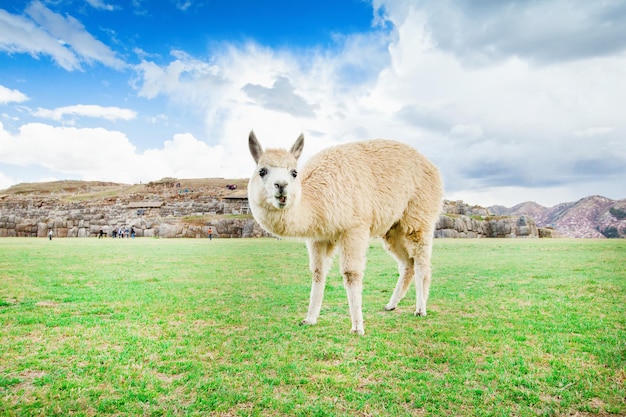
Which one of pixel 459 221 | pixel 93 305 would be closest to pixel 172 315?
pixel 93 305

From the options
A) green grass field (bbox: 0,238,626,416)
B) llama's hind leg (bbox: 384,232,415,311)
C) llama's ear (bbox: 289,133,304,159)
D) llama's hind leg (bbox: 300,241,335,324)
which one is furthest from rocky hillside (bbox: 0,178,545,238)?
llama's ear (bbox: 289,133,304,159)

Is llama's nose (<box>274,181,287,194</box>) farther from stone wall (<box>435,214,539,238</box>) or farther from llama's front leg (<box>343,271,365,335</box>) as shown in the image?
stone wall (<box>435,214,539,238</box>)

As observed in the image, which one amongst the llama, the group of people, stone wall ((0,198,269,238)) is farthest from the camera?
the group of people

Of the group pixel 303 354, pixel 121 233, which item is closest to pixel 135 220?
pixel 121 233

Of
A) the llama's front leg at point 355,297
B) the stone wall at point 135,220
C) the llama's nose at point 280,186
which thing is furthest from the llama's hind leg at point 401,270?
the stone wall at point 135,220

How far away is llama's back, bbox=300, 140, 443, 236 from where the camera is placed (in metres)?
5.59

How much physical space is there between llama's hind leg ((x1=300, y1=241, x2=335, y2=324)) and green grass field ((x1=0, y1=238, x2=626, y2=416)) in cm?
21

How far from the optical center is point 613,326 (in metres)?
5.59

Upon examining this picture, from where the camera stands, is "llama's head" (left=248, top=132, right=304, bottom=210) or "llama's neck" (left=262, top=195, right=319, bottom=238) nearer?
"llama's head" (left=248, top=132, right=304, bottom=210)

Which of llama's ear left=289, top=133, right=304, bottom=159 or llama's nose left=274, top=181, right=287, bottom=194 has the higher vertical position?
llama's ear left=289, top=133, right=304, bottom=159

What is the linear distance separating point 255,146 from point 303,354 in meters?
2.66

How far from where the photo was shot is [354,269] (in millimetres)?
5438

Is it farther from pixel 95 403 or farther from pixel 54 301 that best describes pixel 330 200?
pixel 54 301

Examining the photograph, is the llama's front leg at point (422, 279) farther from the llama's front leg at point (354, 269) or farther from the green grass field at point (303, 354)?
the llama's front leg at point (354, 269)
